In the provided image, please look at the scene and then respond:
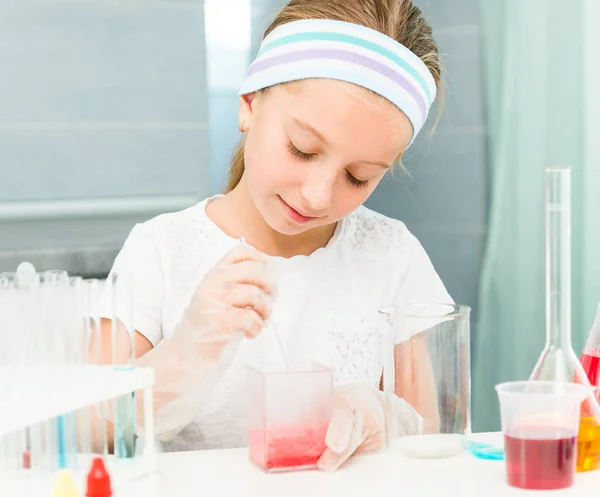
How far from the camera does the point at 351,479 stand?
754 millimetres

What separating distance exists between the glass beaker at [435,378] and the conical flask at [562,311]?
0.08m

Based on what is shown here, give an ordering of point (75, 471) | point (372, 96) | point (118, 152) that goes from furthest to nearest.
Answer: point (118, 152)
point (372, 96)
point (75, 471)

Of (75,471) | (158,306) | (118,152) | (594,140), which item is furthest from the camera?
(118,152)

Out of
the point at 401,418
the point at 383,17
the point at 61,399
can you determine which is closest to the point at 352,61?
the point at 383,17

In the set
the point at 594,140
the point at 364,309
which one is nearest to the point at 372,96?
the point at 364,309

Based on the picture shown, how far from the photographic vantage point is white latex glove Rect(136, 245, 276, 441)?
0.86m

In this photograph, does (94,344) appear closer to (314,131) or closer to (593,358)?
(314,131)

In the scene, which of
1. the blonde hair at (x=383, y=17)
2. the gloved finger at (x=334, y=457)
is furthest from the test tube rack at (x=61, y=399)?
the blonde hair at (x=383, y=17)

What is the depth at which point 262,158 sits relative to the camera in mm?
1025

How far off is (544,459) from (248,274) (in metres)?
0.33

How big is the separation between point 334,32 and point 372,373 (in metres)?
0.51

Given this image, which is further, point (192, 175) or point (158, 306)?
point (192, 175)

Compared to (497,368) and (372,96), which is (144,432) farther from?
(497,368)

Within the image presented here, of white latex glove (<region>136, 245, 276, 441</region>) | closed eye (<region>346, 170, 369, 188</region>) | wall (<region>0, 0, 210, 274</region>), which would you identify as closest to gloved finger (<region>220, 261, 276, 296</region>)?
white latex glove (<region>136, 245, 276, 441</region>)
